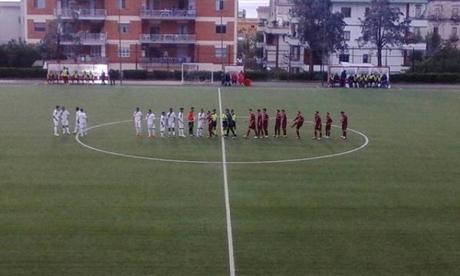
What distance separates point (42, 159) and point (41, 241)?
9711 mm

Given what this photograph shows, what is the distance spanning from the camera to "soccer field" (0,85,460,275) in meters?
14.6

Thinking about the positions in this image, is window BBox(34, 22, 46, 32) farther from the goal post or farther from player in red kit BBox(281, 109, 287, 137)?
player in red kit BBox(281, 109, 287, 137)

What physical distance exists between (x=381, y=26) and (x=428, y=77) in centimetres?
819

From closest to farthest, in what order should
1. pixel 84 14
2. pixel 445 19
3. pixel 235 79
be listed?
pixel 235 79
pixel 84 14
pixel 445 19

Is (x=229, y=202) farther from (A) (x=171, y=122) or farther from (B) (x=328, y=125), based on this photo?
(B) (x=328, y=125)

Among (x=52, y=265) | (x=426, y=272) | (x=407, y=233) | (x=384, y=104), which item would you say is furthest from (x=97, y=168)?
(x=384, y=104)

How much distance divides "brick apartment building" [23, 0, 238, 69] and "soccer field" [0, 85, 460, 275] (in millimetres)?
38726

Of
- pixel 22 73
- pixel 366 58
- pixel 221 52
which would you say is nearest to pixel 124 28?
pixel 221 52

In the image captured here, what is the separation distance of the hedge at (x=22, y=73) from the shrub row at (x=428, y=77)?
1224 inches

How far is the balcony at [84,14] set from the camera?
2817 inches

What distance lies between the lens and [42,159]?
24844mm

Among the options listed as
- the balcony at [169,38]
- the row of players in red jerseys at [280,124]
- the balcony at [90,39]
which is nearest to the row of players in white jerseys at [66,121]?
the row of players in red jerseys at [280,124]

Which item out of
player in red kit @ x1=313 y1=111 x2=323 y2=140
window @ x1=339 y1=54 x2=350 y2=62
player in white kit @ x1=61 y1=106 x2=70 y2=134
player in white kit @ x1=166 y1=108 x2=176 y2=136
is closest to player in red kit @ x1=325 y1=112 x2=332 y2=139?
player in red kit @ x1=313 y1=111 x2=323 y2=140

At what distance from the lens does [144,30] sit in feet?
242
